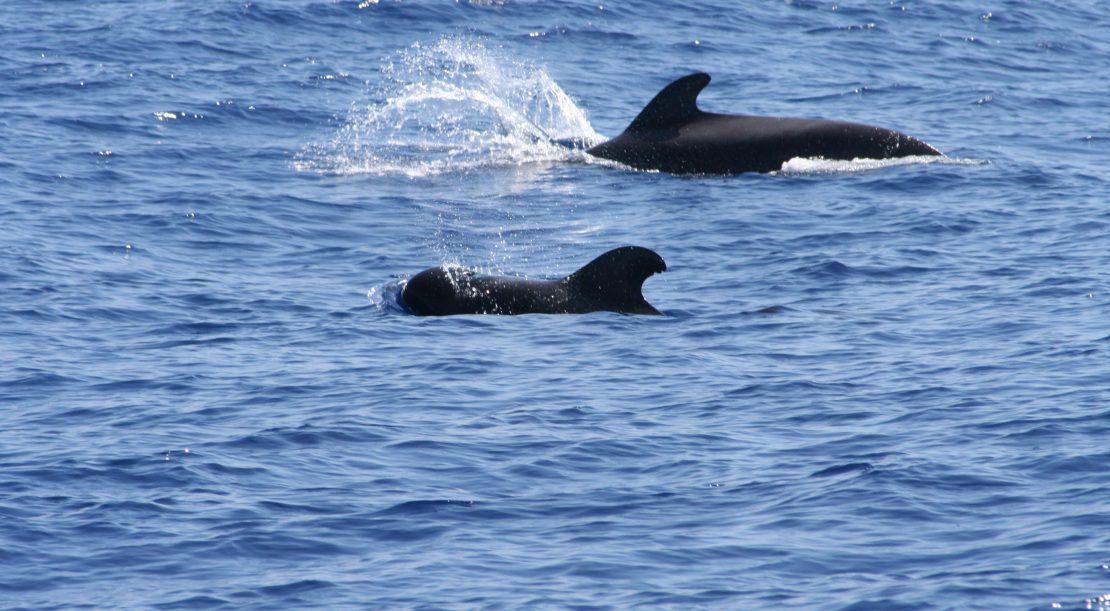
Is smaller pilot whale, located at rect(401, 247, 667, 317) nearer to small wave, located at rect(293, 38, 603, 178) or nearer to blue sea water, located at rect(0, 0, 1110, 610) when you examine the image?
blue sea water, located at rect(0, 0, 1110, 610)

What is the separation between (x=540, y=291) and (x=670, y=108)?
8.45 meters

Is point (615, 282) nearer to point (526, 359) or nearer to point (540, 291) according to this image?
point (540, 291)

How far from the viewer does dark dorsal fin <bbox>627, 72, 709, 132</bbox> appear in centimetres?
2577

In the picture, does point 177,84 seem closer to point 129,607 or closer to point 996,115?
point 996,115

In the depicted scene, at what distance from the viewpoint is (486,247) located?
21.5 metres

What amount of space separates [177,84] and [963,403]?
21.1 metres

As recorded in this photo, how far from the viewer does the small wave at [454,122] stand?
2714 centimetres

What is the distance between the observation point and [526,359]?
647 inches

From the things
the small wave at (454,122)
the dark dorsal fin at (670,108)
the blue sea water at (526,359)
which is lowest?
the blue sea water at (526,359)

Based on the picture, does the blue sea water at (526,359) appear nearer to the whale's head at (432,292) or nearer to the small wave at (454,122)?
the small wave at (454,122)

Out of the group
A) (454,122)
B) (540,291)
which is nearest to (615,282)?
→ (540,291)

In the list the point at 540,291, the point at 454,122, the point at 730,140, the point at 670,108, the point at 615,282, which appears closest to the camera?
the point at 615,282

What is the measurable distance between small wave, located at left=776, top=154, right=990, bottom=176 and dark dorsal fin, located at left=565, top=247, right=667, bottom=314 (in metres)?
7.87

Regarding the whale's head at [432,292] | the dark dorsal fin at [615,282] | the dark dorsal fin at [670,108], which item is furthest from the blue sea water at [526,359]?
the dark dorsal fin at [670,108]
